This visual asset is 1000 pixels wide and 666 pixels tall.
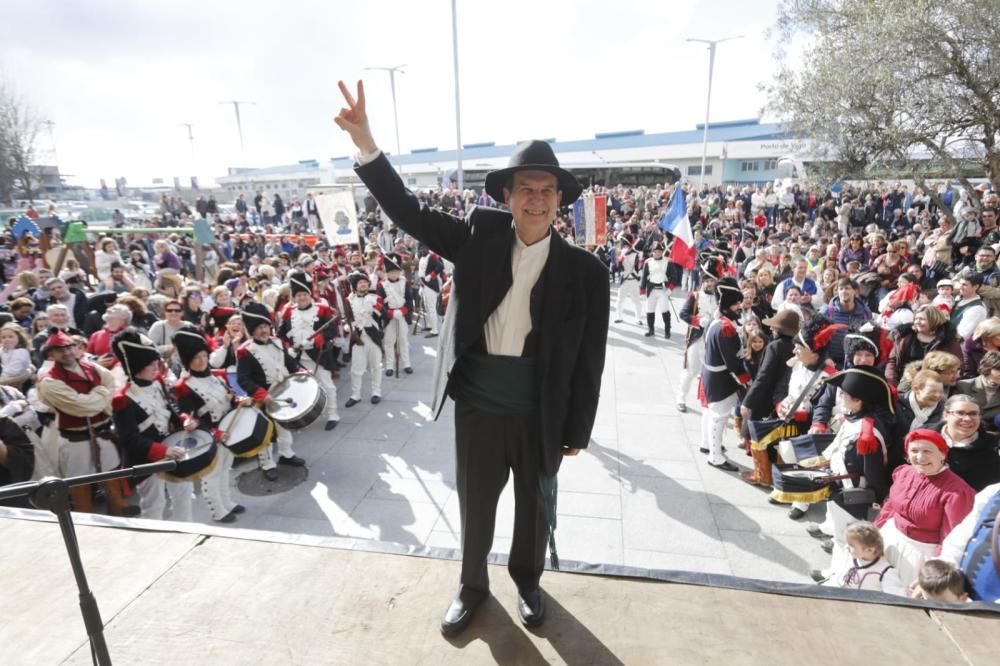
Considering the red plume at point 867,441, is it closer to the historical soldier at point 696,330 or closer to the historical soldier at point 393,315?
the historical soldier at point 696,330

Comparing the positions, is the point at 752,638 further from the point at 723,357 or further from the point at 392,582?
the point at 723,357

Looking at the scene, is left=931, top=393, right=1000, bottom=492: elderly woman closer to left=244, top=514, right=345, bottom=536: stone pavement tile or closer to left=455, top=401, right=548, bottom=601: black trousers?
left=455, top=401, right=548, bottom=601: black trousers

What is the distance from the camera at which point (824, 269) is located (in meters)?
9.84

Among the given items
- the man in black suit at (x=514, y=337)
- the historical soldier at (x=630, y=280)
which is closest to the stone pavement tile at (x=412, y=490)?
the man in black suit at (x=514, y=337)

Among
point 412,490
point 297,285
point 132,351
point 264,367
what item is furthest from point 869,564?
point 297,285

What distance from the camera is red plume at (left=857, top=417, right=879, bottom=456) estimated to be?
3887mm

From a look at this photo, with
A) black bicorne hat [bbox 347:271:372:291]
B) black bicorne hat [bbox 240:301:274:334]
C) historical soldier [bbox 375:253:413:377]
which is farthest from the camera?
historical soldier [bbox 375:253:413:377]

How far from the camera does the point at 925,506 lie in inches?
126

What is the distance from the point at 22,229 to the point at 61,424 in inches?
527

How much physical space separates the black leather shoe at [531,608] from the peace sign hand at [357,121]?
6.38 ft

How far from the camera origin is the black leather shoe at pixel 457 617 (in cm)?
209

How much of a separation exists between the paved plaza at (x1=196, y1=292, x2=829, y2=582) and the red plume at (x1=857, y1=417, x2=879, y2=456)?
1044mm

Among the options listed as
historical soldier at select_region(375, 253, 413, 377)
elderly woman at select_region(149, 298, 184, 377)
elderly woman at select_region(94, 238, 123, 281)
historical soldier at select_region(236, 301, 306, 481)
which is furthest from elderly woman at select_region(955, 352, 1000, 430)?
elderly woman at select_region(94, 238, 123, 281)

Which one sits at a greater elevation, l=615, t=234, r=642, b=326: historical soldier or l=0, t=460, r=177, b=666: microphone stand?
l=0, t=460, r=177, b=666: microphone stand
